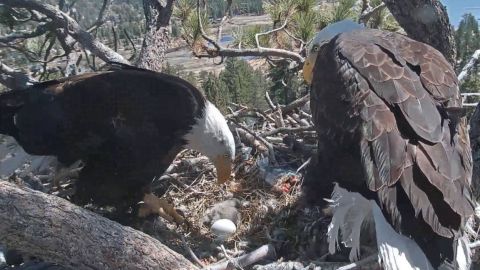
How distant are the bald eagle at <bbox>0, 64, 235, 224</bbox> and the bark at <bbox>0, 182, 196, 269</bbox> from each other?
971mm

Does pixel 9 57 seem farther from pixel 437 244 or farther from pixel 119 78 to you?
pixel 437 244

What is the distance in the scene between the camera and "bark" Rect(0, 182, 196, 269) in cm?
204

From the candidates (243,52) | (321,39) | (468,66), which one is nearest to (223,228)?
→ (321,39)

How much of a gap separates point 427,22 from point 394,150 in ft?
3.39

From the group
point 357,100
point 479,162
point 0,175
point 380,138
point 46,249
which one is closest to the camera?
point 46,249

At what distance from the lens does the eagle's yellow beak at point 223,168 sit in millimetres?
3346

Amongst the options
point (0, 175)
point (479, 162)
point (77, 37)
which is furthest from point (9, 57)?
point (479, 162)

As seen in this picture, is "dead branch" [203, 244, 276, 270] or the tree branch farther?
the tree branch

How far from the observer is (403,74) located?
2475 millimetres

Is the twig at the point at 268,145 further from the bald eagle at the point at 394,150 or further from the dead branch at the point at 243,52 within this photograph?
the bald eagle at the point at 394,150

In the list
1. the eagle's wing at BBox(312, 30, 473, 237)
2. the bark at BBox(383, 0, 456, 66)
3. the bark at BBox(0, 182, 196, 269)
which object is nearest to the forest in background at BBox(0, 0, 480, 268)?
the bark at BBox(383, 0, 456, 66)

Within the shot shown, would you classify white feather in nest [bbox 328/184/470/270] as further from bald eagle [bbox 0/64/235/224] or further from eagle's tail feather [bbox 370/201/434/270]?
bald eagle [bbox 0/64/235/224]

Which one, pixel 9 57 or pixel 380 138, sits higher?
pixel 380 138

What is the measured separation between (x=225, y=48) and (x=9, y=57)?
179 cm
